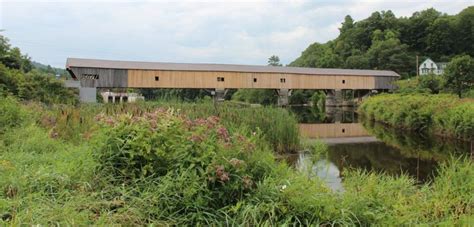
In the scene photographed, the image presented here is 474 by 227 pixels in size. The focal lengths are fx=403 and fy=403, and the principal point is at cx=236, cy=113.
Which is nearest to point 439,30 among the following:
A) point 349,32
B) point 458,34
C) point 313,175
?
point 458,34

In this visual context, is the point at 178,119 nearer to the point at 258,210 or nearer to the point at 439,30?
the point at 258,210

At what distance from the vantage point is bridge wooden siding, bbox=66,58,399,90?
22.2 m

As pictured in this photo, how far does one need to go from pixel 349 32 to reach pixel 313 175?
54578 millimetres

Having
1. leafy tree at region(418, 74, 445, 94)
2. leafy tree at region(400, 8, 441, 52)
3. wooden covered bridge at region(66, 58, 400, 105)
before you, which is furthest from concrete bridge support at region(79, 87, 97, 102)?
leafy tree at region(400, 8, 441, 52)

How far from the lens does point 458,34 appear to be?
45719mm

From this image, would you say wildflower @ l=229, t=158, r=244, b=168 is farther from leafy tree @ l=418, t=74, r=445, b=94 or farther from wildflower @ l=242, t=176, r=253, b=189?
leafy tree @ l=418, t=74, r=445, b=94

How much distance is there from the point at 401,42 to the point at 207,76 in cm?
3438

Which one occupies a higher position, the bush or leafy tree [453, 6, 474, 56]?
leafy tree [453, 6, 474, 56]

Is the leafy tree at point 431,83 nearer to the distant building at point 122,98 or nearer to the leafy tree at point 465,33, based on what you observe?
the distant building at point 122,98

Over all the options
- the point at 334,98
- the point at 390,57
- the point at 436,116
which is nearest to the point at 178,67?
the point at 334,98

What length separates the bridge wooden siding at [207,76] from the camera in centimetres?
2223

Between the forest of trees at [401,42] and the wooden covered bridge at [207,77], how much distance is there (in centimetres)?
1426

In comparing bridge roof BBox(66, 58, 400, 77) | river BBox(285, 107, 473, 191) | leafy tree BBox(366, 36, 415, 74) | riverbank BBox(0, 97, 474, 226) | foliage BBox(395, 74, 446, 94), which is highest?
leafy tree BBox(366, 36, 415, 74)

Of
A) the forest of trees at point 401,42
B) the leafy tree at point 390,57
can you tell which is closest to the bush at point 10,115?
the forest of trees at point 401,42
